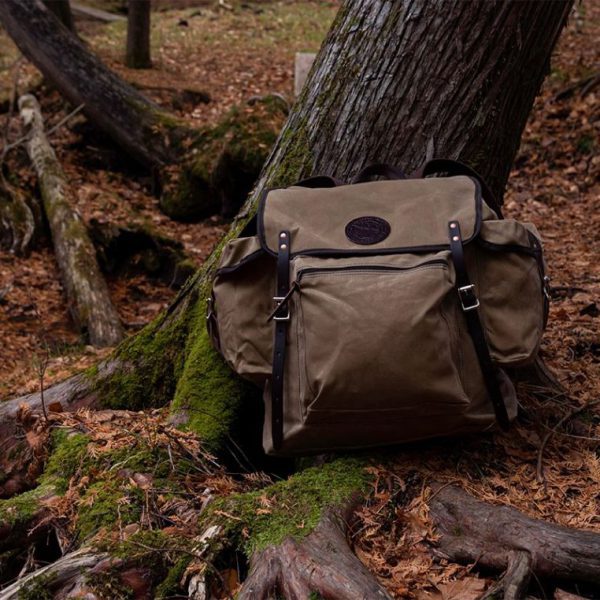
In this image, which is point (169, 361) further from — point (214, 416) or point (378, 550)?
point (378, 550)

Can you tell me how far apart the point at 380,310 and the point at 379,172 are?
3.04 feet

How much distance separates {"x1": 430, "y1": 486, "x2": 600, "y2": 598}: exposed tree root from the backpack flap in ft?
3.07

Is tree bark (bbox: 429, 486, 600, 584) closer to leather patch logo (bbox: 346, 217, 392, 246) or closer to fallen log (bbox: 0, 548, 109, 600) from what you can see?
leather patch logo (bbox: 346, 217, 392, 246)

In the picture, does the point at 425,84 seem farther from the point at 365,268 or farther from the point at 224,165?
the point at 224,165

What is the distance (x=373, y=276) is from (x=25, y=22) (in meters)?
7.77

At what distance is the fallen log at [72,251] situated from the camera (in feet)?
20.6

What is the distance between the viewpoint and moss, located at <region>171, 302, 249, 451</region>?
3.28 meters

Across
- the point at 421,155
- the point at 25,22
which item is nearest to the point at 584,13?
the point at 25,22

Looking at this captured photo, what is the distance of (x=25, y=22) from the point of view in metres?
8.82

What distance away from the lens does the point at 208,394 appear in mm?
3373

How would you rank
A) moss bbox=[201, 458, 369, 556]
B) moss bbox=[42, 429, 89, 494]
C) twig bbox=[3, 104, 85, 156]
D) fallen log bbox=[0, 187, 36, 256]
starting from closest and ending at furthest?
moss bbox=[201, 458, 369, 556]
moss bbox=[42, 429, 89, 494]
fallen log bbox=[0, 187, 36, 256]
twig bbox=[3, 104, 85, 156]

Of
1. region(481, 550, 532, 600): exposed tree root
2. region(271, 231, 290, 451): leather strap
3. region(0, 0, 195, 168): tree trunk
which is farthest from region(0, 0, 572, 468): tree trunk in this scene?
region(0, 0, 195, 168): tree trunk

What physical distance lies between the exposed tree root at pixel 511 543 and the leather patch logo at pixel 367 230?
97 centimetres

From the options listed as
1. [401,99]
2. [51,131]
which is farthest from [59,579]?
[51,131]
